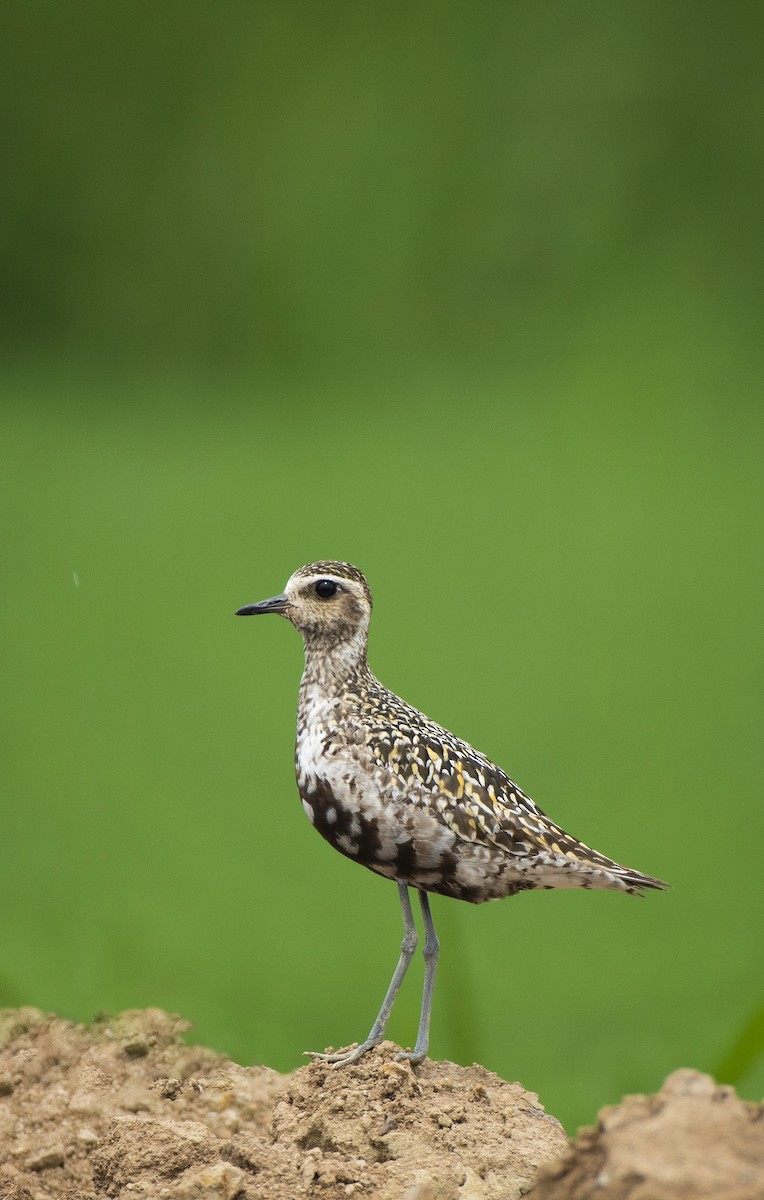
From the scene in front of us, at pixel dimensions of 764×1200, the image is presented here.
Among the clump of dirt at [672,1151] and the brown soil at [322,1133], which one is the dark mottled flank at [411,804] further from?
the clump of dirt at [672,1151]

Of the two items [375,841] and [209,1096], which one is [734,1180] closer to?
[375,841]

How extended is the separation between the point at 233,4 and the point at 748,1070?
87.5 inches

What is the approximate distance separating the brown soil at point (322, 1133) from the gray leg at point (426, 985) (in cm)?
3

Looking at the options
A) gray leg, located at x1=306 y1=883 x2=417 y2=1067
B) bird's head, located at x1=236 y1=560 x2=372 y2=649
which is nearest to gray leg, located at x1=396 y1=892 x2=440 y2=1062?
gray leg, located at x1=306 y1=883 x2=417 y2=1067

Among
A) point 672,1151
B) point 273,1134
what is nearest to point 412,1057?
point 273,1134

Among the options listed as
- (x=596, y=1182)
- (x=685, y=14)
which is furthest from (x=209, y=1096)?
(x=685, y=14)

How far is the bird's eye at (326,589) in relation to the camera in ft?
5.68

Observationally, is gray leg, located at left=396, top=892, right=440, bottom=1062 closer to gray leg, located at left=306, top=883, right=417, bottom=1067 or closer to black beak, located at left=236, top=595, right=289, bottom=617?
gray leg, located at left=306, top=883, right=417, bottom=1067

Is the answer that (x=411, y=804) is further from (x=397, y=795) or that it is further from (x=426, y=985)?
(x=426, y=985)

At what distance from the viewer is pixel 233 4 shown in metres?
2.25

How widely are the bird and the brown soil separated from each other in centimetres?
9

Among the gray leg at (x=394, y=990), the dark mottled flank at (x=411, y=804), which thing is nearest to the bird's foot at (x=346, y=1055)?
the gray leg at (x=394, y=990)

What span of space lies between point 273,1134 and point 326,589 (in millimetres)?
798

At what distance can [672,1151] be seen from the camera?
114 centimetres
